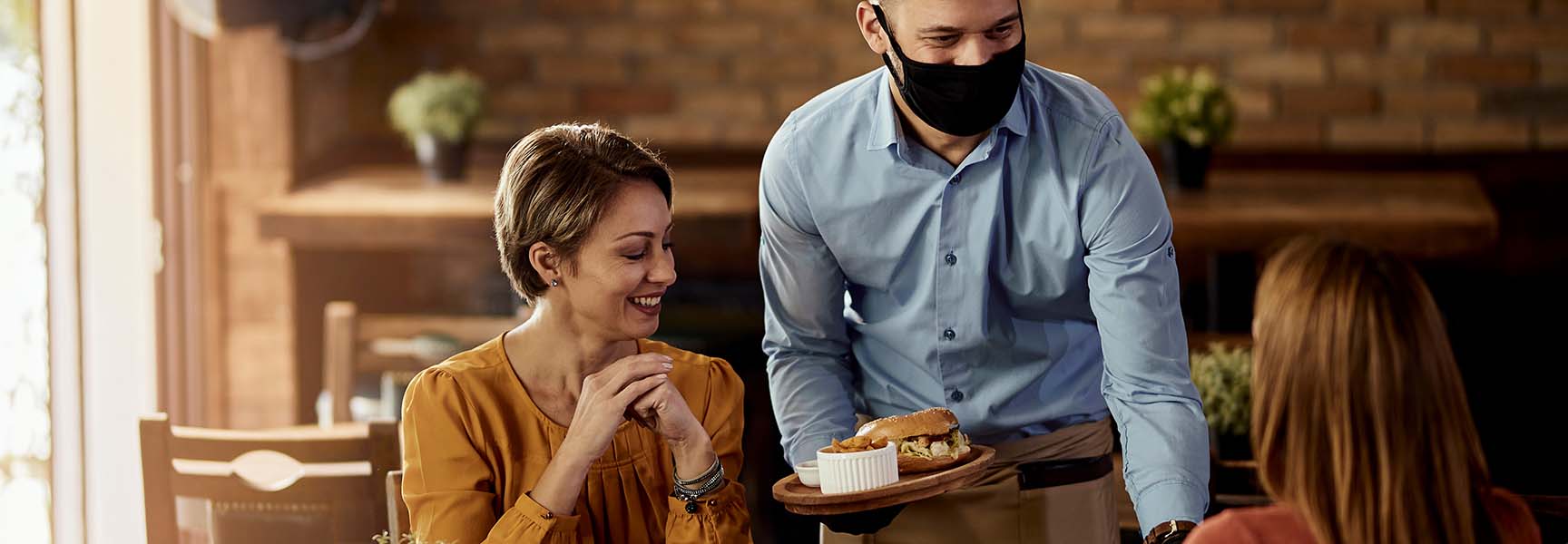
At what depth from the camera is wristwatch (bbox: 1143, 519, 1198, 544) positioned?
1611mm

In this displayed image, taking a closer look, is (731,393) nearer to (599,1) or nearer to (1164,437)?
(1164,437)

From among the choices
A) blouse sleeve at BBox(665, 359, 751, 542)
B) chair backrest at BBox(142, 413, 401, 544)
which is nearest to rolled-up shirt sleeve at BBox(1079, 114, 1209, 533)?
blouse sleeve at BBox(665, 359, 751, 542)

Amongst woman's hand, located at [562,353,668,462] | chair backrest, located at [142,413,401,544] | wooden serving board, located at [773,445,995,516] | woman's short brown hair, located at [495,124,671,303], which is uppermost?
woman's short brown hair, located at [495,124,671,303]

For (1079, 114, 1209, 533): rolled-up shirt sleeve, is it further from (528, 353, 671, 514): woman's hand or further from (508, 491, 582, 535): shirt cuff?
(508, 491, 582, 535): shirt cuff

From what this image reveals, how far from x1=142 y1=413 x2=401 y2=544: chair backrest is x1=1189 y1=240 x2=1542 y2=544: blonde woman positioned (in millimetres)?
1422

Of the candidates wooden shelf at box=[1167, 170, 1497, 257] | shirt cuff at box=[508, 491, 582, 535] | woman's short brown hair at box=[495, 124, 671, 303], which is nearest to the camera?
shirt cuff at box=[508, 491, 582, 535]

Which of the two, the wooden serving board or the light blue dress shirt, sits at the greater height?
the light blue dress shirt

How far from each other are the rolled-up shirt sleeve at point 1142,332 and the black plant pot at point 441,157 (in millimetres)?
3030

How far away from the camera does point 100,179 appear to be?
4.00 meters

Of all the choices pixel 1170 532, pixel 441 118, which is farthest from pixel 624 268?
pixel 441 118

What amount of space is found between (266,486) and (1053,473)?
1.22 meters

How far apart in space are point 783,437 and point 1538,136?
11.3 feet

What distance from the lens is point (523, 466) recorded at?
1896 mm

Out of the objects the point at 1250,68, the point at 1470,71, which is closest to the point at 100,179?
the point at 1250,68
